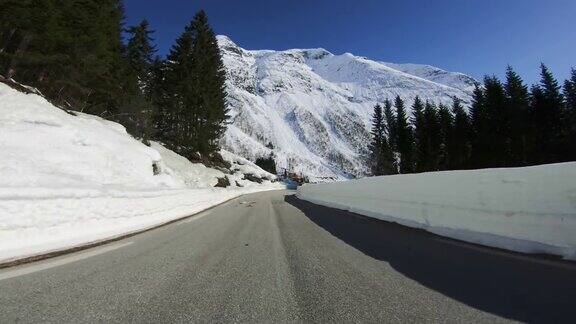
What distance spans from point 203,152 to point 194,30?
56.0 feet

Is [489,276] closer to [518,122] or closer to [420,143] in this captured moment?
[518,122]

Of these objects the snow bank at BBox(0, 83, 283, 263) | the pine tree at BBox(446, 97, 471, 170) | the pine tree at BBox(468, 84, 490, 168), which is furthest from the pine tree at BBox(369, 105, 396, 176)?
the snow bank at BBox(0, 83, 283, 263)

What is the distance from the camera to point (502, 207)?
7.56 m

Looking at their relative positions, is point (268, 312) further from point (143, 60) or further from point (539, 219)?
point (143, 60)

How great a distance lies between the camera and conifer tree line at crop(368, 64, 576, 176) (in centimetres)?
5544

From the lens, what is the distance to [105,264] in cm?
584

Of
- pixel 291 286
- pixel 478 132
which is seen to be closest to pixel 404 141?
pixel 478 132

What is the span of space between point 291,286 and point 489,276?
8.26ft

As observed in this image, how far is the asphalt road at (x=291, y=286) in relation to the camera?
3.43 m

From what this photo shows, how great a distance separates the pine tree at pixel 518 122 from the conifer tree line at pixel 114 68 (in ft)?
139

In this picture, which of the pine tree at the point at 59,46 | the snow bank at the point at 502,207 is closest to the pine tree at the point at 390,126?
the pine tree at the point at 59,46

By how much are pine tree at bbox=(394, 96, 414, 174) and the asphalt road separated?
7781 cm

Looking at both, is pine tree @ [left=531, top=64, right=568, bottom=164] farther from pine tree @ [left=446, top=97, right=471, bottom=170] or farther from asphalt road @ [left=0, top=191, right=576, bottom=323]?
asphalt road @ [left=0, top=191, right=576, bottom=323]

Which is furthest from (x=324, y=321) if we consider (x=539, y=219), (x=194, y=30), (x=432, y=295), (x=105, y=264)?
(x=194, y=30)
